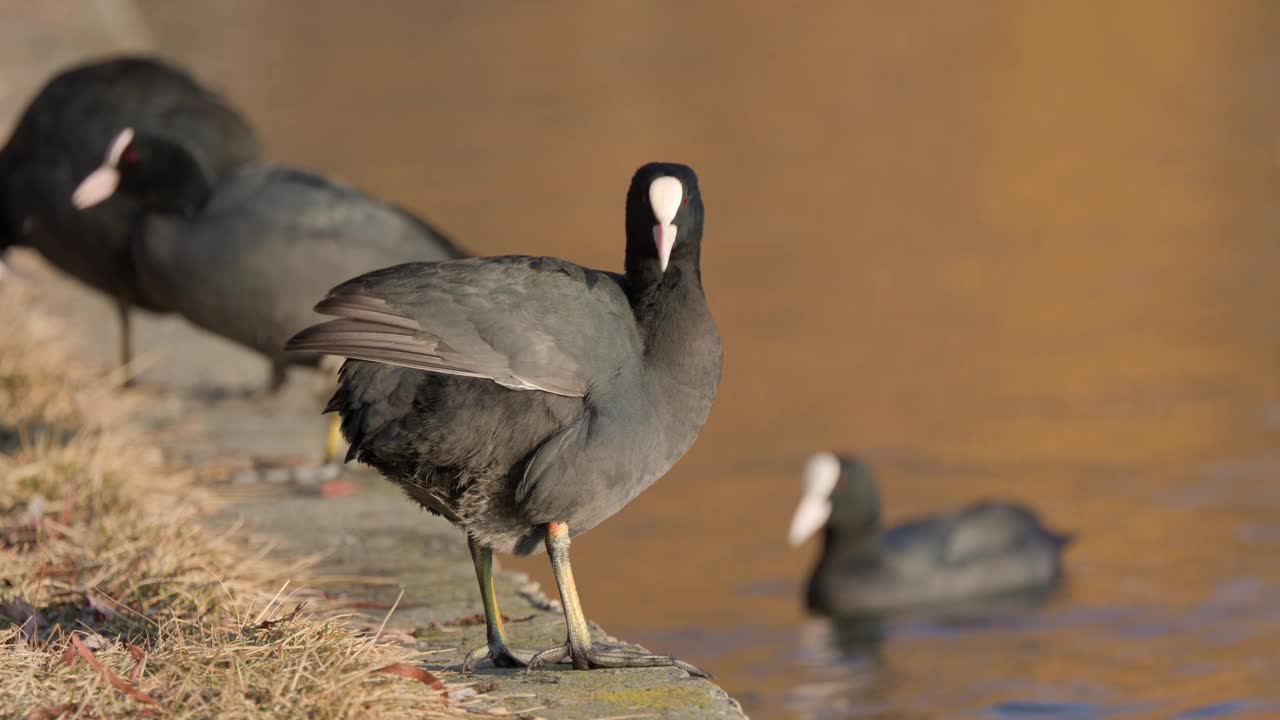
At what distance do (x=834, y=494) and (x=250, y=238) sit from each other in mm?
4124

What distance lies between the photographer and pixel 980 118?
2184 centimetres

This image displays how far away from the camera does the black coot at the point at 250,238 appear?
6223 mm

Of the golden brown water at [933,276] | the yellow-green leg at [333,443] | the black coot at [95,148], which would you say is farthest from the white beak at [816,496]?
the yellow-green leg at [333,443]

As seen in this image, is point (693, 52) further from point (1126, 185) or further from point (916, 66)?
point (1126, 185)

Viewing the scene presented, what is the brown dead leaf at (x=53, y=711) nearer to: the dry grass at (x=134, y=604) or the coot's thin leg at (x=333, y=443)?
the dry grass at (x=134, y=604)

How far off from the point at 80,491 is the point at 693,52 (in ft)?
79.3

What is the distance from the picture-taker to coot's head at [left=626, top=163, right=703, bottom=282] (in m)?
3.86

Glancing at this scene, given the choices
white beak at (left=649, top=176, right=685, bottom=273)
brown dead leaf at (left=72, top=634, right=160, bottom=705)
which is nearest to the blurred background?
white beak at (left=649, top=176, right=685, bottom=273)

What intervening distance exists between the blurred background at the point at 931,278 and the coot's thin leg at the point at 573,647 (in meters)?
3.61

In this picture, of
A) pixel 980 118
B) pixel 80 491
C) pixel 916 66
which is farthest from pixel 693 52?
pixel 80 491

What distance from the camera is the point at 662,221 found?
3.88m

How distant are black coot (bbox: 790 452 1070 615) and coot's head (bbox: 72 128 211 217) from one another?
408 centimetres

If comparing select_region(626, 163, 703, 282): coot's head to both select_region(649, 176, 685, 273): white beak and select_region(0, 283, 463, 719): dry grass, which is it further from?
select_region(0, 283, 463, 719): dry grass

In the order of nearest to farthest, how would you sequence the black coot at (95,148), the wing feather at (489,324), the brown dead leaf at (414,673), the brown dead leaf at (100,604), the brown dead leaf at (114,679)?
1. the brown dead leaf at (114,679)
2. the brown dead leaf at (414,673)
3. the wing feather at (489,324)
4. the brown dead leaf at (100,604)
5. the black coot at (95,148)
